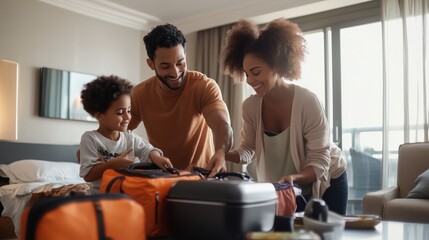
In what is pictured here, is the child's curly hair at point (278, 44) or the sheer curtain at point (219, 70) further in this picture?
the sheer curtain at point (219, 70)

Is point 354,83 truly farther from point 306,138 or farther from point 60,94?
point 306,138

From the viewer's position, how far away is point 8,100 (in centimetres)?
387

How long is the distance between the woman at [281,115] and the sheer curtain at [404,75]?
2553 millimetres

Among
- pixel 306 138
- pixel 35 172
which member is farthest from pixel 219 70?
pixel 306 138

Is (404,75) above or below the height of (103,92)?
above

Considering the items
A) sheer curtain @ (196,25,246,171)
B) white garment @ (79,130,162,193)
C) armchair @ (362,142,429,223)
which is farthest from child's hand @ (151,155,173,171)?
sheer curtain @ (196,25,246,171)

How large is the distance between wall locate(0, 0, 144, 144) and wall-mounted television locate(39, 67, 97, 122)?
7 cm

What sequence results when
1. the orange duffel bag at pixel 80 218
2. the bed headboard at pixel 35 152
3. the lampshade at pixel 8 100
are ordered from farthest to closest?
1. the bed headboard at pixel 35 152
2. the lampshade at pixel 8 100
3. the orange duffel bag at pixel 80 218

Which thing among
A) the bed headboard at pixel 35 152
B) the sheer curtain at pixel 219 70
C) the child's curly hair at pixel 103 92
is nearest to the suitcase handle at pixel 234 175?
the child's curly hair at pixel 103 92

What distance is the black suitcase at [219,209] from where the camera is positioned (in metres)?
0.77

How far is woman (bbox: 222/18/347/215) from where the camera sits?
148 centimetres

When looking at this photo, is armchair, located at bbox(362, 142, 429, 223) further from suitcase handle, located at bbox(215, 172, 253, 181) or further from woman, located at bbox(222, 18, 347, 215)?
suitcase handle, located at bbox(215, 172, 253, 181)

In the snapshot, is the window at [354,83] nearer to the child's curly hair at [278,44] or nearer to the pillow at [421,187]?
the pillow at [421,187]

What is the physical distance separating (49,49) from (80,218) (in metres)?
4.04
